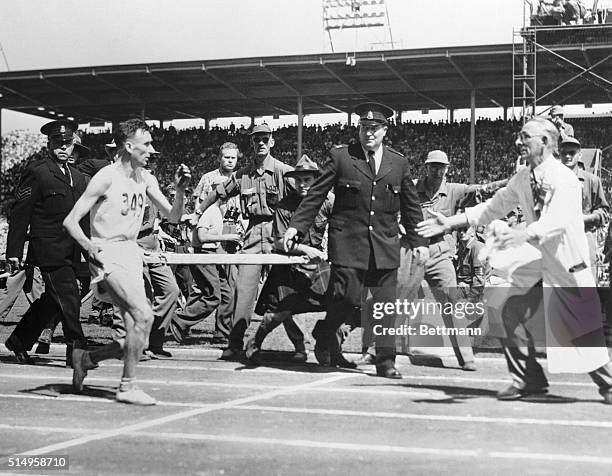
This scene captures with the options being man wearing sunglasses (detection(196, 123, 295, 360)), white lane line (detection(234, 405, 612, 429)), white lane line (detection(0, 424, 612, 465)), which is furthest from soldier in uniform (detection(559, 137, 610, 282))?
white lane line (detection(0, 424, 612, 465))

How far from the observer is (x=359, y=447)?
545 cm

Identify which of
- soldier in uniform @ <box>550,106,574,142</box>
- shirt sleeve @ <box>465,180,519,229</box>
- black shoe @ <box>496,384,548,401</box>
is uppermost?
soldier in uniform @ <box>550,106,574,142</box>

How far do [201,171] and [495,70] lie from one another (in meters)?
10.6

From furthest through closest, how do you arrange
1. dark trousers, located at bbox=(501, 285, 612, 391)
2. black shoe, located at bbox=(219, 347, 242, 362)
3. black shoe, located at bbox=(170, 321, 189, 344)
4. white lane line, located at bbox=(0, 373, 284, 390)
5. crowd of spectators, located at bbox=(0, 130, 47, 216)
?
1. crowd of spectators, located at bbox=(0, 130, 47, 216)
2. black shoe, located at bbox=(170, 321, 189, 344)
3. black shoe, located at bbox=(219, 347, 242, 362)
4. white lane line, located at bbox=(0, 373, 284, 390)
5. dark trousers, located at bbox=(501, 285, 612, 391)

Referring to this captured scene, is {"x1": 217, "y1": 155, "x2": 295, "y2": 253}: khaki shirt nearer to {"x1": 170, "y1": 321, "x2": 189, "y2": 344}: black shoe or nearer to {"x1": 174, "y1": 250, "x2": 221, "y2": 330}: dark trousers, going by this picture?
{"x1": 174, "y1": 250, "x2": 221, "y2": 330}: dark trousers

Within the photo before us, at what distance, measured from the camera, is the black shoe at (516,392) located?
7.03 metres

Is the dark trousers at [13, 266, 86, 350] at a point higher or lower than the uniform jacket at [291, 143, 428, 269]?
lower

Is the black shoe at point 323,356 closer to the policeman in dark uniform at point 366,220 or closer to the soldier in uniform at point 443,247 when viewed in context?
the policeman in dark uniform at point 366,220

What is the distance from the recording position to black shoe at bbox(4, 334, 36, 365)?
9.10 m

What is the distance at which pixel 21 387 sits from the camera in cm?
778

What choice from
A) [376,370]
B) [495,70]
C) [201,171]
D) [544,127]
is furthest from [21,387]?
[201,171]

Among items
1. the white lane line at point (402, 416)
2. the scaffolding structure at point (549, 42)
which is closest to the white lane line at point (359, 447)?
the white lane line at point (402, 416)

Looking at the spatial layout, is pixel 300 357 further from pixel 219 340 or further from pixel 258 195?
pixel 219 340

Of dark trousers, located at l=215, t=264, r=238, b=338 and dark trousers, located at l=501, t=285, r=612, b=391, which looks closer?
dark trousers, located at l=501, t=285, r=612, b=391
